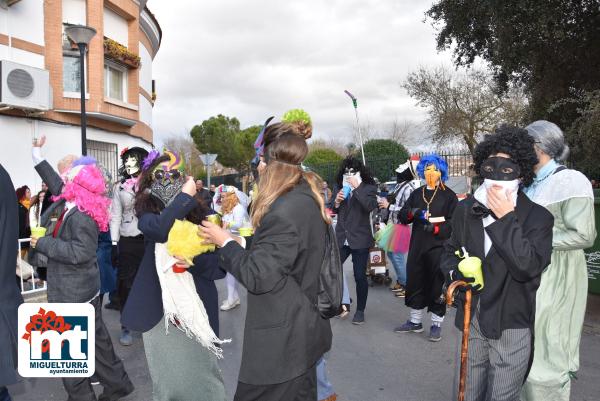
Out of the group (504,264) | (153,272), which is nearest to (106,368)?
(153,272)

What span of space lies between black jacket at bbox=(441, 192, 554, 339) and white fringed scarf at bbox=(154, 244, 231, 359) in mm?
1577

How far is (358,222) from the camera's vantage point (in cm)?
610

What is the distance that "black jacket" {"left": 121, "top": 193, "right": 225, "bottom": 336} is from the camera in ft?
9.50

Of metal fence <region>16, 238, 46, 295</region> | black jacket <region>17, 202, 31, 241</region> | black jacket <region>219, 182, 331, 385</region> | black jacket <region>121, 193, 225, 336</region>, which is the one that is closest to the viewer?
black jacket <region>219, 182, 331, 385</region>

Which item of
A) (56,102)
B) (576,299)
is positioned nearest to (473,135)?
(56,102)

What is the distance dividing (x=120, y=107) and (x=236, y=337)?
1238 cm

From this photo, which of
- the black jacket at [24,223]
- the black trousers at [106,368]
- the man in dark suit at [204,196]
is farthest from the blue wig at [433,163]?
the black jacket at [24,223]

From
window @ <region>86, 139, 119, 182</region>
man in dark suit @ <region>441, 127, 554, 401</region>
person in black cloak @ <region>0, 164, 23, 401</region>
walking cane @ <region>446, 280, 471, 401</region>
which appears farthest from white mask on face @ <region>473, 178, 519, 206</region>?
window @ <region>86, 139, 119, 182</region>

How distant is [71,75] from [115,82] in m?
2.37

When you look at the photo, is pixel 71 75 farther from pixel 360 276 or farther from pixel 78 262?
pixel 78 262

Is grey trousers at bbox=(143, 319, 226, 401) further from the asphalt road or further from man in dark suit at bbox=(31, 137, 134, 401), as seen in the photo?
the asphalt road

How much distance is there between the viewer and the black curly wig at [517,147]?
257cm

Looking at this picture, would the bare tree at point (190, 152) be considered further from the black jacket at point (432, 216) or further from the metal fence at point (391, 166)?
the black jacket at point (432, 216)

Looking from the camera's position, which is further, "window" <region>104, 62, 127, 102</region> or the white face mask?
"window" <region>104, 62, 127, 102</region>
